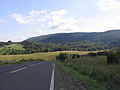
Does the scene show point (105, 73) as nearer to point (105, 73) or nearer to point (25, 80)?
point (105, 73)

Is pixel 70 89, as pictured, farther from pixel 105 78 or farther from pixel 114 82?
pixel 105 78

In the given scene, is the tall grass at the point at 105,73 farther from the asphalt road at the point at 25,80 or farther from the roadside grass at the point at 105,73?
the asphalt road at the point at 25,80

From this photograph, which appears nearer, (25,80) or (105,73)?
(25,80)

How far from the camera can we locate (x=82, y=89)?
10078 mm

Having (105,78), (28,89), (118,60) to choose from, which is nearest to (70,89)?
(28,89)

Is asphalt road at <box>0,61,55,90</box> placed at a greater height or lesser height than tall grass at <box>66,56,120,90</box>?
greater

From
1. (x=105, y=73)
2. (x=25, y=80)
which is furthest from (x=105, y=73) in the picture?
(x=25, y=80)

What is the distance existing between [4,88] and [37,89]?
4.55ft

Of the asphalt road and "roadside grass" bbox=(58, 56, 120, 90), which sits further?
"roadside grass" bbox=(58, 56, 120, 90)

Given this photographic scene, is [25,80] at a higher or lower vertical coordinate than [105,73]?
higher

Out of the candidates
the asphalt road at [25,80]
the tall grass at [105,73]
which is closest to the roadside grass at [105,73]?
the tall grass at [105,73]

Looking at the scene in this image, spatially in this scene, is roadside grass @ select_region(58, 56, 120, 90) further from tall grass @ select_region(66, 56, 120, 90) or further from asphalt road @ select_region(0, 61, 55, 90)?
asphalt road @ select_region(0, 61, 55, 90)

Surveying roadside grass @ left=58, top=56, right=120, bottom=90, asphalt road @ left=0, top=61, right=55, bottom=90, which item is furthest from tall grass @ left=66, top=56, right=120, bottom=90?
asphalt road @ left=0, top=61, right=55, bottom=90

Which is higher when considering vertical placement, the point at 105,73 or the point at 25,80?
the point at 25,80
